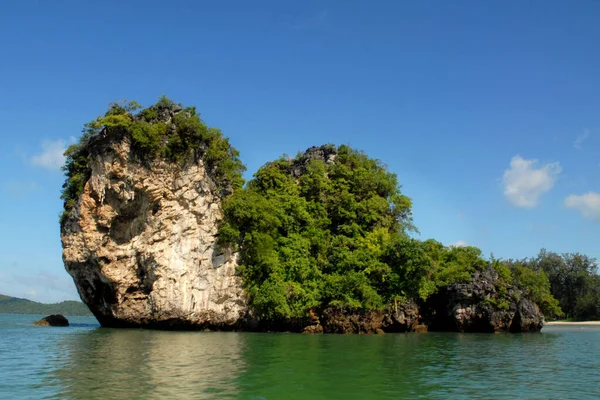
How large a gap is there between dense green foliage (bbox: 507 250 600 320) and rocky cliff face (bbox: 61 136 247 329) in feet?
162

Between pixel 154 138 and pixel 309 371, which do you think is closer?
pixel 309 371

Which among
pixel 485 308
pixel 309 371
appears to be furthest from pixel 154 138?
pixel 485 308

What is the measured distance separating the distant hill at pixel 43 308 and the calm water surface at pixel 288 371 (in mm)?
169558

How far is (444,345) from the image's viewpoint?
26312mm

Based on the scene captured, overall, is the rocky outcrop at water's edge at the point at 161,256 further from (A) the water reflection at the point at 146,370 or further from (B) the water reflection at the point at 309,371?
(A) the water reflection at the point at 146,370

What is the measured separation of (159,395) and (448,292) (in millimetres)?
32185

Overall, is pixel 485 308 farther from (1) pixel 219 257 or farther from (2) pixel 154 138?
(2) pixel 154 138

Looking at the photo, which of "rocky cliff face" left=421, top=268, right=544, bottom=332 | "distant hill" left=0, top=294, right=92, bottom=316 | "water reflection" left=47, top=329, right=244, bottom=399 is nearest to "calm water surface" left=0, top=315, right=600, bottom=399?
"water reflection" left=47, top=329, right=244, bottom=399

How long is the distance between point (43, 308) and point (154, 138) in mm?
179966

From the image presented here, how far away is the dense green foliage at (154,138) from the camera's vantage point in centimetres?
3548

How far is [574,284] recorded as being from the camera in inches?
2803

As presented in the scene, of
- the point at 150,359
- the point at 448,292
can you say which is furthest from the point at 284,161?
the point at 150,359

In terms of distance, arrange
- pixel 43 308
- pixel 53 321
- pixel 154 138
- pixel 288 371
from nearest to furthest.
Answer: pixel 288 371, pixel 154 138, pixel 53 321, pixel 43 308

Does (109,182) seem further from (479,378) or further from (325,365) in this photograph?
(479,378)
